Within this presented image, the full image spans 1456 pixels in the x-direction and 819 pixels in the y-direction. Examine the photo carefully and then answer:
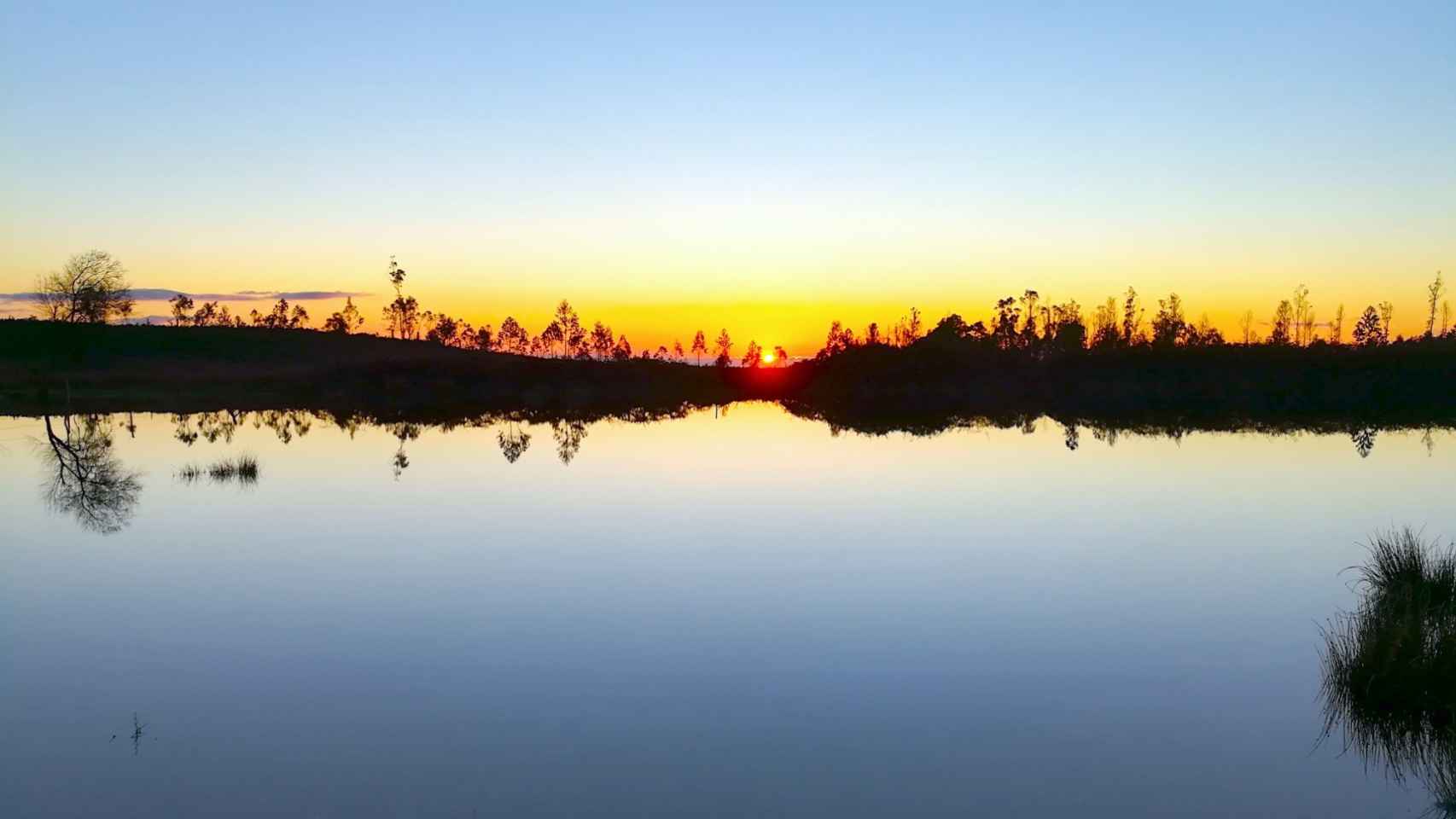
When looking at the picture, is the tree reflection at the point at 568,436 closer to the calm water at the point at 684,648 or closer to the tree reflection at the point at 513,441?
the tree reflection at the point at 513,441

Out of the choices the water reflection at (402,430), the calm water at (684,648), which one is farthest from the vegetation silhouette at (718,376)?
the calm water at (684,648)

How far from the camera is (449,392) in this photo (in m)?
72.9

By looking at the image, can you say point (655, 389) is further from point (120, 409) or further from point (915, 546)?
point (915, 546)

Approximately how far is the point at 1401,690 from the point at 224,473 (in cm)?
2707

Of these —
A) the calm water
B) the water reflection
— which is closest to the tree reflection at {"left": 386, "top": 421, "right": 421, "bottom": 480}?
the water reflection

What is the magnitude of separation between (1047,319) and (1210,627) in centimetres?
12880

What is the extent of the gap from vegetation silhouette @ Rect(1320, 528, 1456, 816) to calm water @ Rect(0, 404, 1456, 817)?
28cm

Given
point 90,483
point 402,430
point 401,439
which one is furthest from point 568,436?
point 90,483

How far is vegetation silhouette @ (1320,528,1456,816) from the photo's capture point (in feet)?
27.7

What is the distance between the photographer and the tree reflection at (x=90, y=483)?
21.2m

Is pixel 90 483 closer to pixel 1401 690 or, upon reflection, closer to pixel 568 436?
pixel 568 436

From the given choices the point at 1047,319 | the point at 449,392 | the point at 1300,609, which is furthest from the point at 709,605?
the point at 1047,319

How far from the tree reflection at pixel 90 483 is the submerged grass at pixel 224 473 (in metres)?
1.23

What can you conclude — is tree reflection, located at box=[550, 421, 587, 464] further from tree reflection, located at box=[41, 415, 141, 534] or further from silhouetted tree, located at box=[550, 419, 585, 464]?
tree reflection, located at box=[41, 415, 141, 534]
